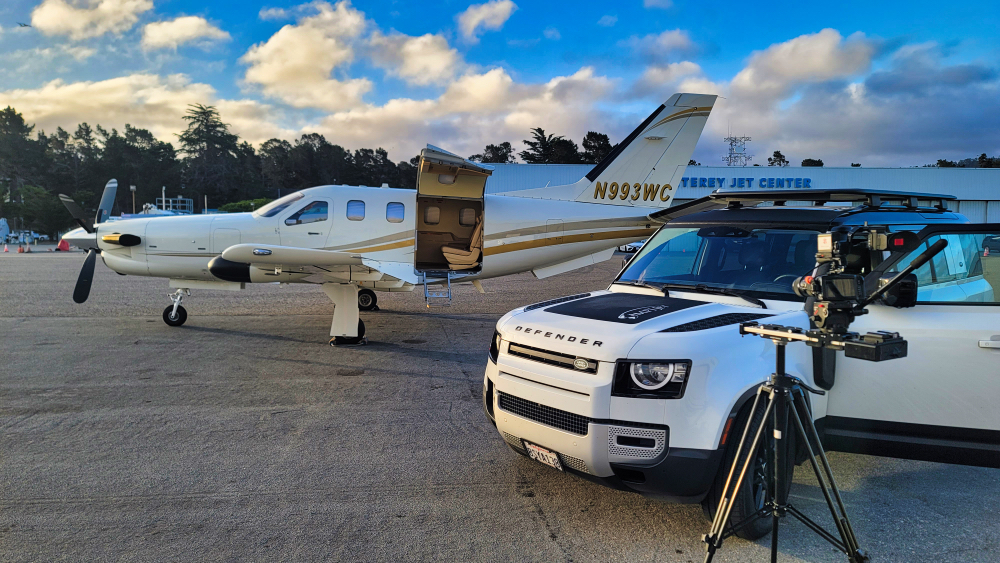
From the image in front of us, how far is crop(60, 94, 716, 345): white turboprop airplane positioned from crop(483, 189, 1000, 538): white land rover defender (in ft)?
18.0

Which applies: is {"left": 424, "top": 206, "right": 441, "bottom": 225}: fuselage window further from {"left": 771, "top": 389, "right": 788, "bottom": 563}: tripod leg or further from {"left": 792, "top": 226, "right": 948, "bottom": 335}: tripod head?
{"left": 771, "top": 389, "right": 788, "bottom": 563}: tripod leg

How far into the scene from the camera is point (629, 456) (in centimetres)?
292

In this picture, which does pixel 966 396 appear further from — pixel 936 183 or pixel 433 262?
pixel 936 183

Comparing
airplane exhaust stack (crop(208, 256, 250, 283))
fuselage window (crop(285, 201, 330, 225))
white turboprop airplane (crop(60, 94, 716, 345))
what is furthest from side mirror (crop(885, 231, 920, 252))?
airplane exhaust stack (crop(208, 256, 250, 283))

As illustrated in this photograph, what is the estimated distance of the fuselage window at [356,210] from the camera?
9.89 metres

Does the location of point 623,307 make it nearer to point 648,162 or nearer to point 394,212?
point 394,212

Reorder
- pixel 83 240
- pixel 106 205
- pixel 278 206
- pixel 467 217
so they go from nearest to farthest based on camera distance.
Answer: pixel 278 206 < pixel 467 217 < pixel 83 240 < pixel 106 205

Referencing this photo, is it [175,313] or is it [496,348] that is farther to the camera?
[175,313]

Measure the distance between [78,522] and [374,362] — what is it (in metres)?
4.66

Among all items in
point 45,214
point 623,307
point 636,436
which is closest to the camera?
point 636,436

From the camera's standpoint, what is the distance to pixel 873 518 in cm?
344

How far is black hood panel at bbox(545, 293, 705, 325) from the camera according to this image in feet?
10.9

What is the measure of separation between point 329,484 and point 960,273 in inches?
180

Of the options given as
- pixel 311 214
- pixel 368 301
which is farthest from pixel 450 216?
pixel 368 301
